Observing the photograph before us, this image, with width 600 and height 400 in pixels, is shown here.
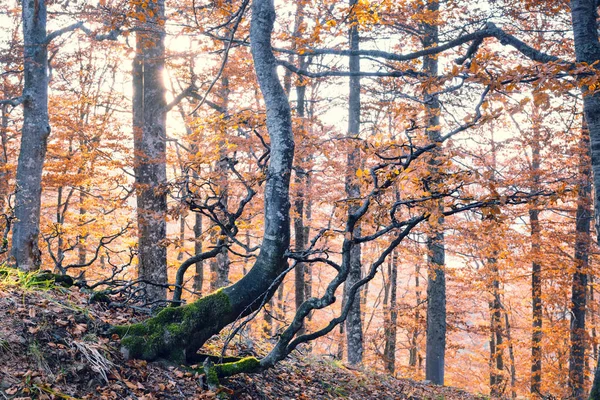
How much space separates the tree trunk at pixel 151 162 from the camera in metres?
7.77

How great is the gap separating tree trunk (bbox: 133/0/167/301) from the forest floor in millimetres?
3028

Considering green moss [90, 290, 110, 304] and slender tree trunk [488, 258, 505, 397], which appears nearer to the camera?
green moss [90, 290, 110, 304]

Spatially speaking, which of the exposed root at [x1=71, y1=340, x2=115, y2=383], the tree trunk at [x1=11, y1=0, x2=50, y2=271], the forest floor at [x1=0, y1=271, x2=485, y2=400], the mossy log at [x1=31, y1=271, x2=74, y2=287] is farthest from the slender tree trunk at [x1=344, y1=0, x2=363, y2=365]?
the exposed root at [x1=71, y1=340, x2=115, y2=383]

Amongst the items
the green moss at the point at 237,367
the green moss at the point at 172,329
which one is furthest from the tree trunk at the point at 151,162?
the green moss at the point at 237,367

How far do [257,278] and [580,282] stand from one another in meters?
10.4

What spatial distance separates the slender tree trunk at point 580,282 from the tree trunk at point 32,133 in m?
11.3

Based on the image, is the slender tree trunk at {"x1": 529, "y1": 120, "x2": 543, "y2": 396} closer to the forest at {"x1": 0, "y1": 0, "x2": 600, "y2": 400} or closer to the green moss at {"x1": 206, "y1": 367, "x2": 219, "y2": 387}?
the forest at {"x1": 0, "y1": 0, "x2": 600, "y2": 400}

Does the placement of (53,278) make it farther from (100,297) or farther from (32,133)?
(32,133)

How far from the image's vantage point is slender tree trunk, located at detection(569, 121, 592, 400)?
35.0ft

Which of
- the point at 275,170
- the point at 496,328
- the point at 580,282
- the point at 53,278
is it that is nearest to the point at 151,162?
the point at 53,278

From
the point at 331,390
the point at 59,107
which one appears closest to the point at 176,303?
the point at 331,390

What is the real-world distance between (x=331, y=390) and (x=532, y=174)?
8917 mm

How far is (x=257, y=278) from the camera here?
4.25m

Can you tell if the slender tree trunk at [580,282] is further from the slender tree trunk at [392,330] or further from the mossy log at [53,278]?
the mossy log at [53,278]
